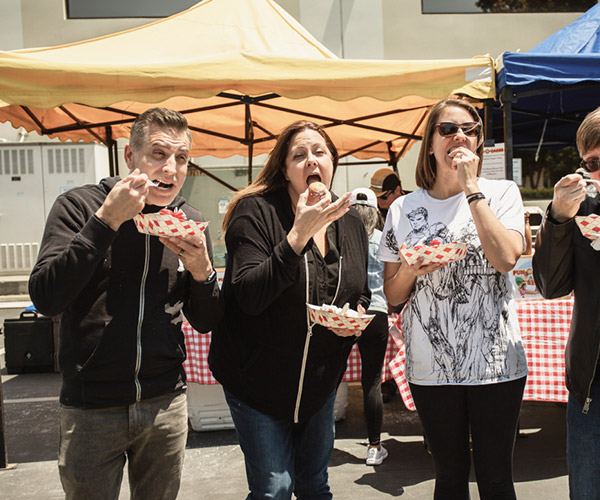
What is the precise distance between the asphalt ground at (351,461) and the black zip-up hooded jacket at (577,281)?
5.48ft

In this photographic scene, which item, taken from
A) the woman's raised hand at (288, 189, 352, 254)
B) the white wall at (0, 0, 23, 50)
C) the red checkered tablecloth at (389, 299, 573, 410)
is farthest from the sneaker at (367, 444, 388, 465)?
the white wall at (0, 0, 23, 50)

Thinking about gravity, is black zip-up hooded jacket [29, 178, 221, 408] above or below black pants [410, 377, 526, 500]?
above

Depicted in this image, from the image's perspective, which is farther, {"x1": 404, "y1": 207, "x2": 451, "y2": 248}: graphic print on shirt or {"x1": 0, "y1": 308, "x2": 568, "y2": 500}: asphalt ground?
{"x1": 0, "y1": 308, "x2": 568, "y2": 500}: asphalt ground

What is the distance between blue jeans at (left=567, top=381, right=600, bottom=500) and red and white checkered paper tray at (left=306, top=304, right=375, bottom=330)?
2.77 feet

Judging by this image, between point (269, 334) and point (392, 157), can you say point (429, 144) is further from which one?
point (392, 157)

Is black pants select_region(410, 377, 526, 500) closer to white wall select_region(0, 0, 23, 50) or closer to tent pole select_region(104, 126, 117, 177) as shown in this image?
tent pole select_region(104, 126, 117, 177)

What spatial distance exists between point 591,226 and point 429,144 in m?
0.75

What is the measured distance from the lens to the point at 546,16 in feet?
42.4

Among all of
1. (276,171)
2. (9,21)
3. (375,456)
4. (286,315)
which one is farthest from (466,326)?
(9,21)

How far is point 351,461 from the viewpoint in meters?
3.83

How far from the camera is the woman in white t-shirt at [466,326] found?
2.11m

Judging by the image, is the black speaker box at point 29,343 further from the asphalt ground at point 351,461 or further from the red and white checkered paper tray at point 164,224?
the red and white checkered paper tray at point 164,224

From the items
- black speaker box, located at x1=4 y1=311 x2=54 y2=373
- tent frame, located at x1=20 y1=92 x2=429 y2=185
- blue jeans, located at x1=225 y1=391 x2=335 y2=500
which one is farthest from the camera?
black speaker box, located at x1=4 y1=311 x2=54 y2=373

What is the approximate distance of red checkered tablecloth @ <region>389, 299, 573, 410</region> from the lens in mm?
3615
